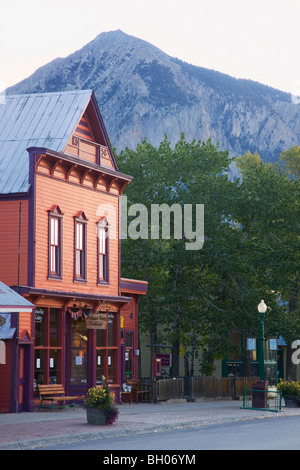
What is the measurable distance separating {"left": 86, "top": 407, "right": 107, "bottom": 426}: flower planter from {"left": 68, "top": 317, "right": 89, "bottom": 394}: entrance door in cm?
875

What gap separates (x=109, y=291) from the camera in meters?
35.4

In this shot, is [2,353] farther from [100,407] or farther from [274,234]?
[274,234]

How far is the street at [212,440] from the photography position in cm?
1736

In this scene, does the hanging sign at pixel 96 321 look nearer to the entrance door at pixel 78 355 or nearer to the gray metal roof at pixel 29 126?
the entrance door at pixel 78 355

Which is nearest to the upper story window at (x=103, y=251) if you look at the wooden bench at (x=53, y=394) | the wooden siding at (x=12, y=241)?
the wooden siding at (x=12, y=241)

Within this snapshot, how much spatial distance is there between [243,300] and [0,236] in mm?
15505

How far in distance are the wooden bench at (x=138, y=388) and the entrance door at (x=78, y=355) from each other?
2.86 metres

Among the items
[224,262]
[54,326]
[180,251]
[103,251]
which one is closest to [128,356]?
[103,251]

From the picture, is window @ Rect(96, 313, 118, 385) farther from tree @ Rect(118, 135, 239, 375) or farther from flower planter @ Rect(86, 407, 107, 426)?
flower planter @ Rect(86, 407, 107, 426)

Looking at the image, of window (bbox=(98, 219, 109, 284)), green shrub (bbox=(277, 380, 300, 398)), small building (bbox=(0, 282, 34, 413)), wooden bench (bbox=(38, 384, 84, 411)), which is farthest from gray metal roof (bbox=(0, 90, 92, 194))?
green shrub (bbox=(277, 380, 300, 398))

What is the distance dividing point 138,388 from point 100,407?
1228 centimetres

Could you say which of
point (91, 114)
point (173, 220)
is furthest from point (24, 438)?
point (173, 220)

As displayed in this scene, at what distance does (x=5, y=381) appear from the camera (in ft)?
93.4

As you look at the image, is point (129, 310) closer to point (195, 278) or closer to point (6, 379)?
point (195, 278)
